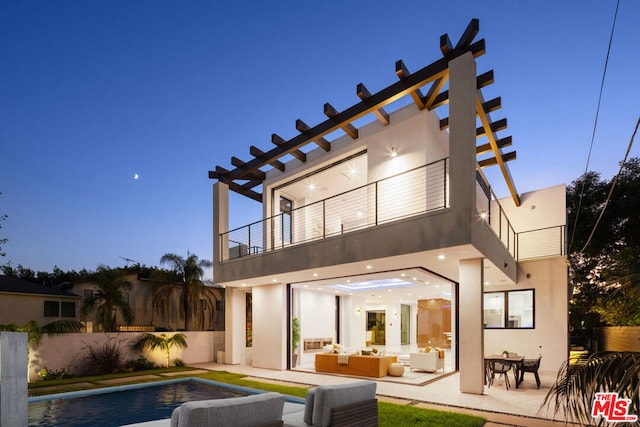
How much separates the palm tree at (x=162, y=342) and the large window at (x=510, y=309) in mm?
11243

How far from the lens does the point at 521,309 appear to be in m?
14.9

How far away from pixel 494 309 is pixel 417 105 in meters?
8.82

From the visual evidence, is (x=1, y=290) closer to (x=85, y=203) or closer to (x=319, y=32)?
(x=319, y=32)

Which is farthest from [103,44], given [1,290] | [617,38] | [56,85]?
[617,38]

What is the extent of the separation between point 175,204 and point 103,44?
23832mm

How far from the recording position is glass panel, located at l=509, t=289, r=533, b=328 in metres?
14.6

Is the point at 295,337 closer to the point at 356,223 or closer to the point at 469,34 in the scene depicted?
the point at 356,223

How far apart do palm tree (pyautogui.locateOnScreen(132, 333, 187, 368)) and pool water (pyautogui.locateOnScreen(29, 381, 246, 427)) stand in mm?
3693

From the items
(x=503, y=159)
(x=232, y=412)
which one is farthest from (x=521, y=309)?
(x=232, y=412)

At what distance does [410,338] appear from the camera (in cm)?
2598

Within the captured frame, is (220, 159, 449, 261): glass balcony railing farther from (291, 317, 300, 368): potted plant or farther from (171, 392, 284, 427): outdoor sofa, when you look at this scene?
(171, 392, 284, 427): outdoor sofa

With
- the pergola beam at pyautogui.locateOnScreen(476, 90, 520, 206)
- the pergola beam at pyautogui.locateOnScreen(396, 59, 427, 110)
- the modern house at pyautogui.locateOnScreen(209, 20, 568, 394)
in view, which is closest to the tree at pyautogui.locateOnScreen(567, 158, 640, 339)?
the modern house at pyautogui.locateOnScreen(209, 20, 568, 394)

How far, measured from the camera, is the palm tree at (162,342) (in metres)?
14.7

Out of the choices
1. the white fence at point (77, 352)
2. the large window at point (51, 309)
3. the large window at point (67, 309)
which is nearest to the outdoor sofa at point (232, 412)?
the white fence at point (77, 352)
